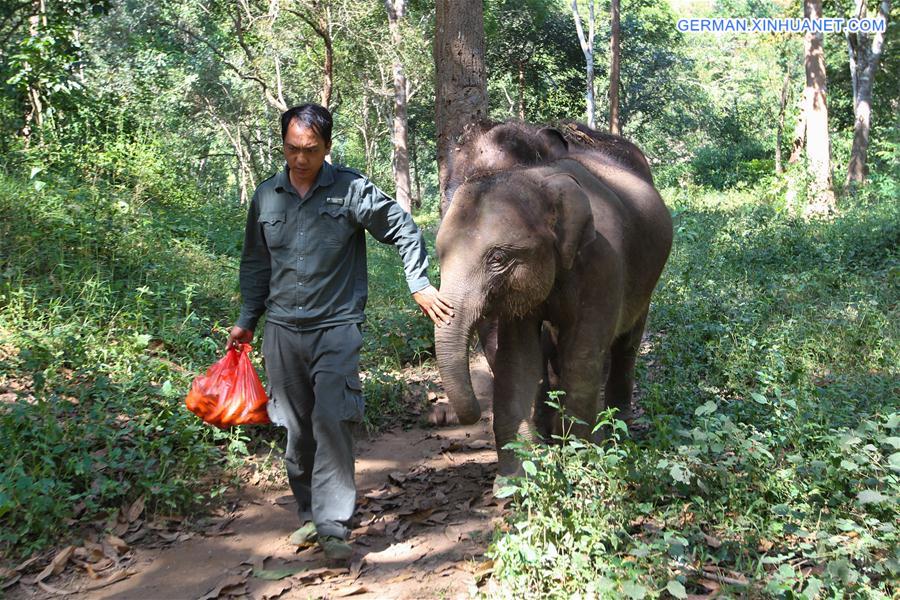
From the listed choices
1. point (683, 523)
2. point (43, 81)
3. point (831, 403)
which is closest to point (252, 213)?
point (683, 523)

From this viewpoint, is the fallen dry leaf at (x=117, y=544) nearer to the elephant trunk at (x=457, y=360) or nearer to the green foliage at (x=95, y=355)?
the green foliage at (x=95, y=355)

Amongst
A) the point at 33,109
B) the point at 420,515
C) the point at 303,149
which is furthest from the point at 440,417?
the point at 33,109

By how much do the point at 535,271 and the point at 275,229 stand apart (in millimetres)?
1362

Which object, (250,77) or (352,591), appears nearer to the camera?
(352,591)

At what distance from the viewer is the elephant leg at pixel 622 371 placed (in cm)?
635

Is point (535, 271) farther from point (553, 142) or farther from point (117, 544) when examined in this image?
point (117, 544)

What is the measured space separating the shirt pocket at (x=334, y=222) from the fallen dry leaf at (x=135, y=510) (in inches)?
77.7

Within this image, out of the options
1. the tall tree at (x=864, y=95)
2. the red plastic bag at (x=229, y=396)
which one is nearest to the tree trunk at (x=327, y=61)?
the red plastic bag at (x=229, y=396)

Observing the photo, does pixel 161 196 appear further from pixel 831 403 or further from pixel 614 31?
pixel 614 31

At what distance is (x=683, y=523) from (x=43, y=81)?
356 inches

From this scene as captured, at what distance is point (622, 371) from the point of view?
21.1 ft

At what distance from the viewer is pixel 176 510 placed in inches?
193

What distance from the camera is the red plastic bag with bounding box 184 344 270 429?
438cm

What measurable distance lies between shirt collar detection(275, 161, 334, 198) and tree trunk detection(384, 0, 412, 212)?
15461 millimetres
